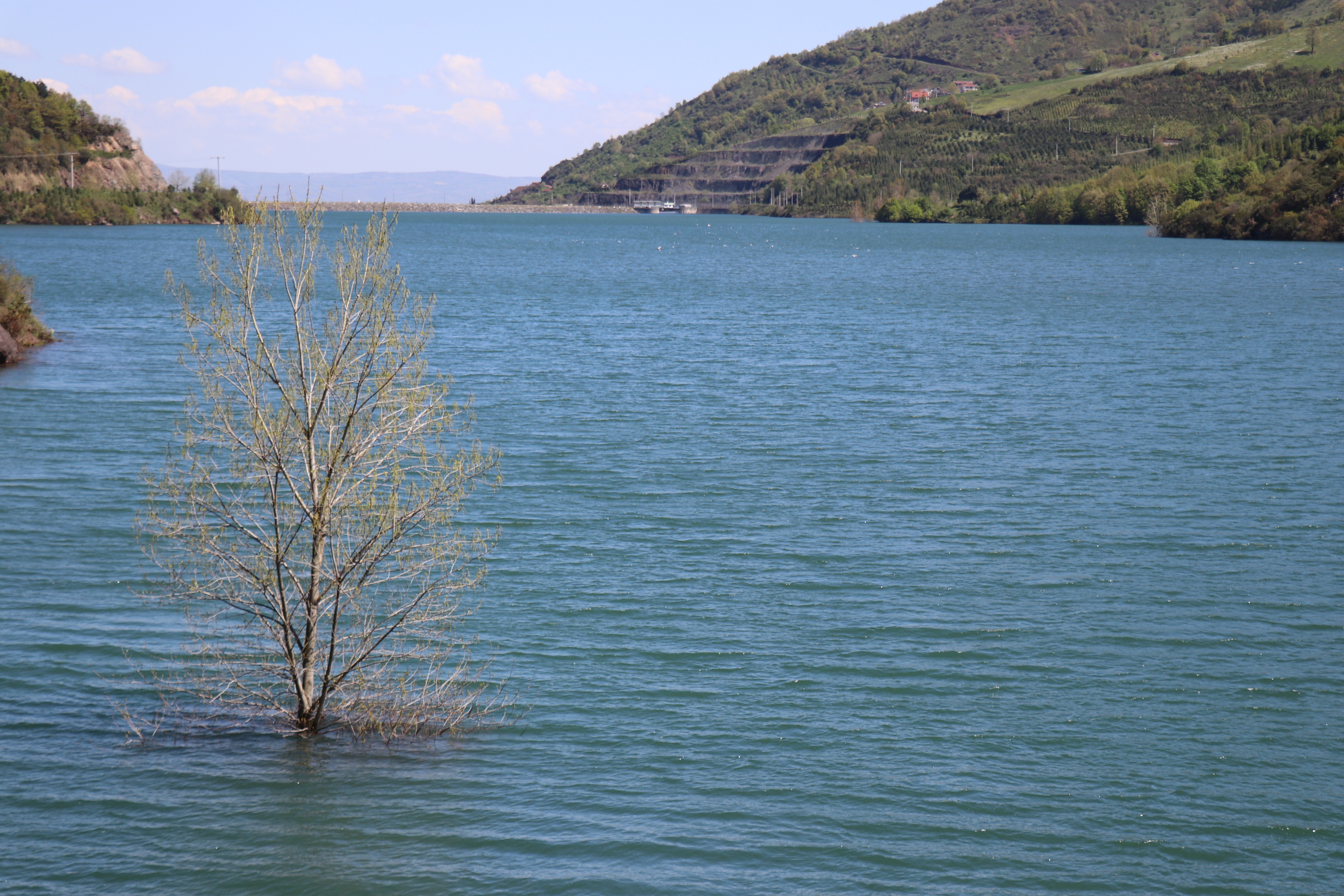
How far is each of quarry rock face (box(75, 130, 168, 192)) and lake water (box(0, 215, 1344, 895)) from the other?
159 m

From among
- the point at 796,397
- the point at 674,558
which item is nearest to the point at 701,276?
the point at 796,397

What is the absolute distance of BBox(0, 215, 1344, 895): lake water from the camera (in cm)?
1112

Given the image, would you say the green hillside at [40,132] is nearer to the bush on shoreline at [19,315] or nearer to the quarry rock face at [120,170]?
the quarry rock face at [120,170]

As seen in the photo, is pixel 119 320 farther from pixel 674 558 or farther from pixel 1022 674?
pixel 1022 674

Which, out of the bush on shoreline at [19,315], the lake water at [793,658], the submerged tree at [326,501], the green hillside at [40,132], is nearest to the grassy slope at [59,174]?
the green hillside at [40,132]

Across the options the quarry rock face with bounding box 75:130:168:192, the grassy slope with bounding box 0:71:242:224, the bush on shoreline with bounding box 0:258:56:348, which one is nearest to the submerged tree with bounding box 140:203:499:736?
the bush on shoreline with bounding box 0:258:56:348

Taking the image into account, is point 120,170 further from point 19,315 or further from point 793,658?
point 793,658

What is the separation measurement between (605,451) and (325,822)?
16.9 metres

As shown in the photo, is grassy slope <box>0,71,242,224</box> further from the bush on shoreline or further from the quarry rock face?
the bush on shoreline

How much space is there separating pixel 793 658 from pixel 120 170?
645 ft

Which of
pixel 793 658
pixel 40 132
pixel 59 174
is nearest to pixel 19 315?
pixel 793 658

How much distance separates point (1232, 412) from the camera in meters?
32.7

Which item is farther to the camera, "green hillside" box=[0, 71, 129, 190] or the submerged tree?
"green hillside" box=[0, 71, 129, 190]

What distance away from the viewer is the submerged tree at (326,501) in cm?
1242
